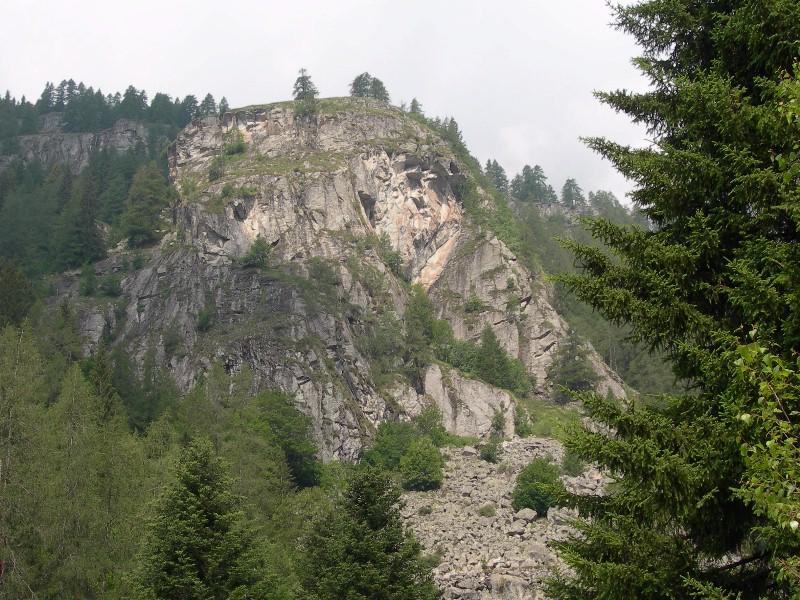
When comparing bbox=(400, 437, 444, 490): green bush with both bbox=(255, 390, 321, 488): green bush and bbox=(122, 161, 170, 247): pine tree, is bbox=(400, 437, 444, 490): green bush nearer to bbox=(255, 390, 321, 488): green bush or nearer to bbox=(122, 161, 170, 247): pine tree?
bbox=(255, 390, 321, 488): green bush

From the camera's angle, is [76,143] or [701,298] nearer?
[701,298]

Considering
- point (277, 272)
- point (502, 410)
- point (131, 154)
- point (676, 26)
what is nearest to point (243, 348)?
point (277, 272)

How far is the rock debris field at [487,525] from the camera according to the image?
160 feet

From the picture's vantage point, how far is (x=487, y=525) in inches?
2628

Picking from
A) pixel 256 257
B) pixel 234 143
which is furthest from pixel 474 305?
pixel 234 143

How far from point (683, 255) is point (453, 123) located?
458 feet

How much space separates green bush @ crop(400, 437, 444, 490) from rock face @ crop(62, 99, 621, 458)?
6.96 metres

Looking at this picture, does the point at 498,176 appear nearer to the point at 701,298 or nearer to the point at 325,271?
the point at 325,271

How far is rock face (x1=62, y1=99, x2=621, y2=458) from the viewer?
8950 cm

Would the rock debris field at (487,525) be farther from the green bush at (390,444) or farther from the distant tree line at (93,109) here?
the distant tree line at (93,109)

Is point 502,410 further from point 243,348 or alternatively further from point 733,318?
point 733,318

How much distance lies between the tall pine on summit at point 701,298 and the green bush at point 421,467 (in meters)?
70.0

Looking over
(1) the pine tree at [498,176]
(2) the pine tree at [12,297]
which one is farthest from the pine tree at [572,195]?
(2) the pine tree at [12,297]

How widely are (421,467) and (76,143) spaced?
11477cm
